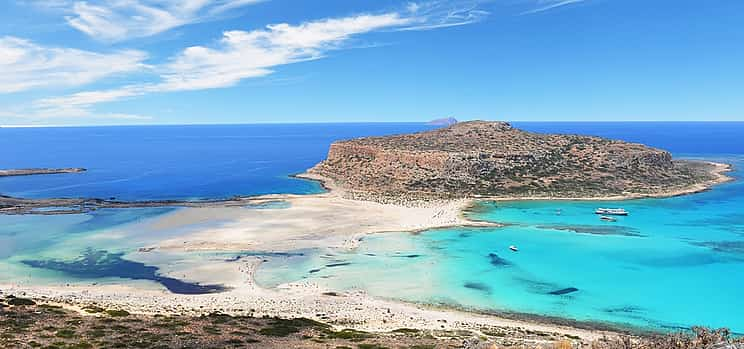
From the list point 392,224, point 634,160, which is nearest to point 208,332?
point 392,224

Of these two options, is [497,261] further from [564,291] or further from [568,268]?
[564,291]

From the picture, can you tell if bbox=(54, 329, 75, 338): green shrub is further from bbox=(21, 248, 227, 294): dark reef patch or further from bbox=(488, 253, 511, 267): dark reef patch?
bbox=(488, 253, 511, 267): dark reef patch

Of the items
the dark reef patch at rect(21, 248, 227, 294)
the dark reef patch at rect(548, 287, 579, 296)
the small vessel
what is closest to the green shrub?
the dark reef patch at rect(21, 248, 227, 294)

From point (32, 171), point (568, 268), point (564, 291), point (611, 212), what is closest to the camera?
point (564, 291)

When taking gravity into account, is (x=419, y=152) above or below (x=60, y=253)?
above

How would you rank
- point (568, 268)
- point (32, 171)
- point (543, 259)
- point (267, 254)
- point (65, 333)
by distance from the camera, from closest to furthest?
point (65, 333)
point (568, 268)
point (543, 259)
point (267, 254)
point (32, 171)

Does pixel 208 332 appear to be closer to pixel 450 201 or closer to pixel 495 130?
pixel 450 201

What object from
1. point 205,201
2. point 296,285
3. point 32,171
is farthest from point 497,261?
point 32,171
